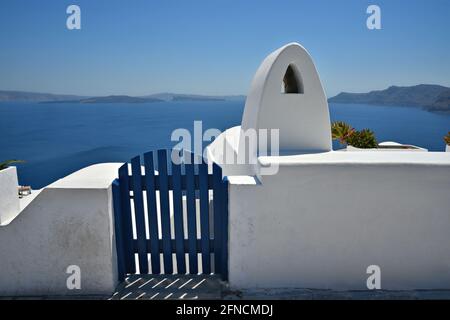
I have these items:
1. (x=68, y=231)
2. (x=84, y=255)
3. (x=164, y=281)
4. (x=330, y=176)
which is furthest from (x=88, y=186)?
(x=330, y=176)

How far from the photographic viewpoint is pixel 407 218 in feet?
14.6

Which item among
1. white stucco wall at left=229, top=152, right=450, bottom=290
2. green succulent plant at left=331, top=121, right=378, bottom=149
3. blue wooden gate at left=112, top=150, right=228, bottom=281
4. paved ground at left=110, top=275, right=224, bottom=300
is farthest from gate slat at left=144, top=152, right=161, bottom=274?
green succulent plant at left=331, top=121, right=378, bottom=149

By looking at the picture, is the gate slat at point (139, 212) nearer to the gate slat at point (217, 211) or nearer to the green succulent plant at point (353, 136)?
the gate slat at point (217, 211)

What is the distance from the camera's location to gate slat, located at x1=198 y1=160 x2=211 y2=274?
446 cm

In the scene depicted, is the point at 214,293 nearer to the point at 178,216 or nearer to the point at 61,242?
the point at 178,216

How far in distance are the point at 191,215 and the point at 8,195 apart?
2421 mm

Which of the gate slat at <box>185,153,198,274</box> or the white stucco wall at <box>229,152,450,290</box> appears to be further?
the gate slat at <box>185,153,198,274</box>

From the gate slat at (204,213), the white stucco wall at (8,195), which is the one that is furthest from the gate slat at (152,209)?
the white stucco wall at (8,195)

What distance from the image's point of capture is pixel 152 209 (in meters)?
4.54

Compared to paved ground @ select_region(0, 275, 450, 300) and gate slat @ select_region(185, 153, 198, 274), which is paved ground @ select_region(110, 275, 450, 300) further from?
gate slat @ select_region(185, 153, 198, 274)

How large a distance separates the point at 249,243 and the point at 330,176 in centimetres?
137

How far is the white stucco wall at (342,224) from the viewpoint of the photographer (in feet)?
14.2

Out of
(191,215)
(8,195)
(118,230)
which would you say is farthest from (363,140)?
(8,195)

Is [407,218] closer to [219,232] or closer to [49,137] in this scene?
[219,232]
